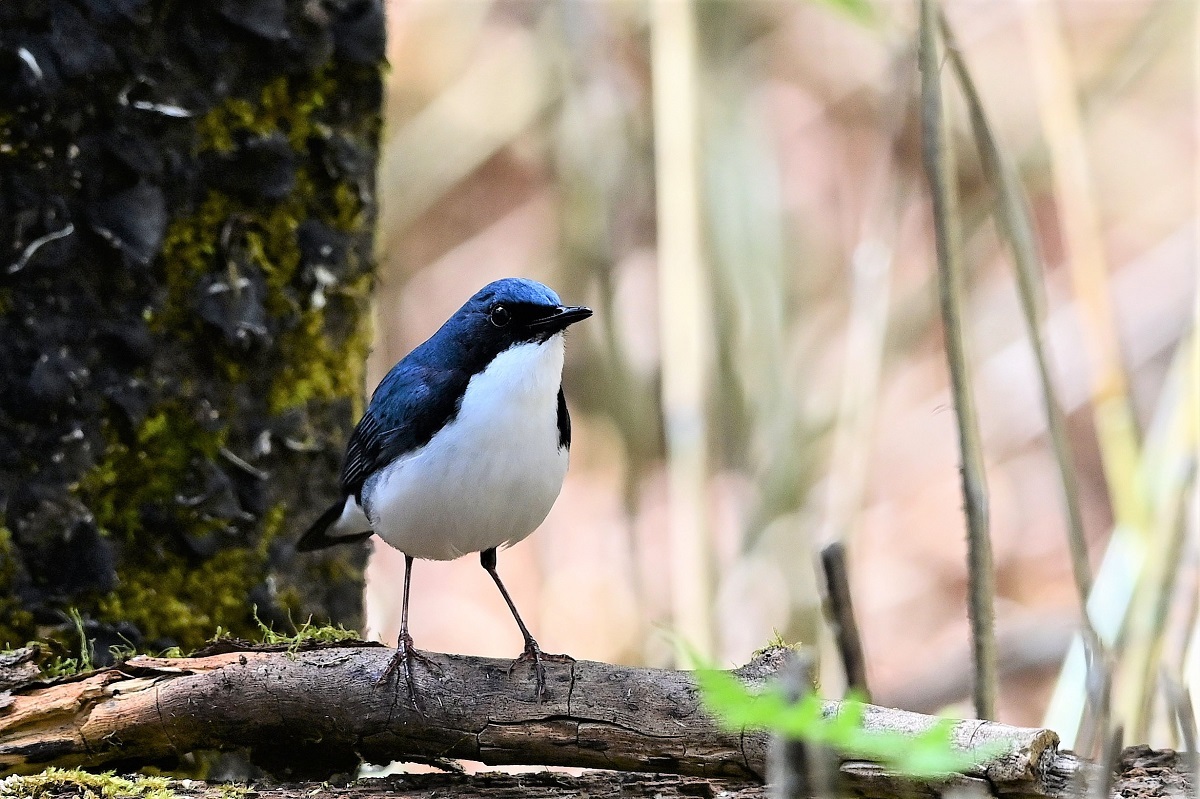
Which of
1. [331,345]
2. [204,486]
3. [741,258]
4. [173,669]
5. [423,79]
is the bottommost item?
[173,669]

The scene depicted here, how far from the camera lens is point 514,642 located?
7.17 meters

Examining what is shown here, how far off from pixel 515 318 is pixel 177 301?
864 mm

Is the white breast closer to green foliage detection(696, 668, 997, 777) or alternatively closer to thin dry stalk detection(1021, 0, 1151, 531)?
thin dry stalk detection(1021, 0, 1151, 531)

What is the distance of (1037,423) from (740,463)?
228 cm

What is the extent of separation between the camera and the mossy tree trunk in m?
2.92

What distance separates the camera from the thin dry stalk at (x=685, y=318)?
155 inches

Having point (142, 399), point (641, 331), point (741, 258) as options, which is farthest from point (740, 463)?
point (142, 399)

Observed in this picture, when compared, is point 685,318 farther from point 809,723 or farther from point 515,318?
point 809,723

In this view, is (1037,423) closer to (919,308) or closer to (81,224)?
(919,308)

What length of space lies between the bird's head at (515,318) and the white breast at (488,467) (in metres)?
0.04

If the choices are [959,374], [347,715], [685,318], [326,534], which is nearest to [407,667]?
[347,715]

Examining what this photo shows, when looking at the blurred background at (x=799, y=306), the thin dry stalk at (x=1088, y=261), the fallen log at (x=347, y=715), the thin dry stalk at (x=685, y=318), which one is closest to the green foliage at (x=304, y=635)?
the fallen log at (x=347, y=715)

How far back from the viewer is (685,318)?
3.97 meters

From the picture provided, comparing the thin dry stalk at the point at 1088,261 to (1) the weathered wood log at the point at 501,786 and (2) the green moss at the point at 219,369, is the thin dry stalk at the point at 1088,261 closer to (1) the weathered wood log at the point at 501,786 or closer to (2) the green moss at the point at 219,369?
(1) the weathered wood log at the point at 501,786
